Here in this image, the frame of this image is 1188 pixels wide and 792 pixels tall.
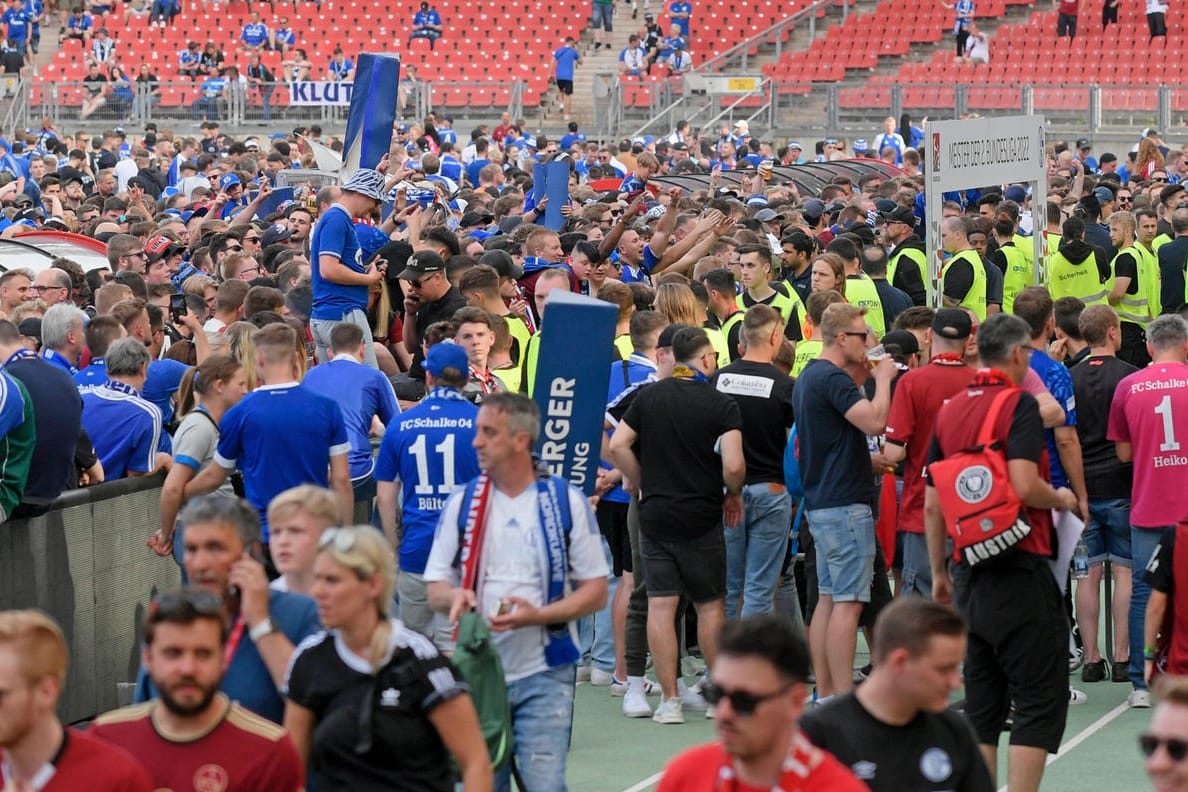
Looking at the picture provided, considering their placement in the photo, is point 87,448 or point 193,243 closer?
point 87,448

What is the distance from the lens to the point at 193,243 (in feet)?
46.8

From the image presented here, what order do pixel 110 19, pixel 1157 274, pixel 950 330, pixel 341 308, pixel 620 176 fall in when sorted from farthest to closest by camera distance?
pixel 110 19 → pixel 620 176 → pixel 1157 274 → pixel 341 308 → pixel 950 330

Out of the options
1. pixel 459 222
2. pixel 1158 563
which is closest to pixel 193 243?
pixel 459 222

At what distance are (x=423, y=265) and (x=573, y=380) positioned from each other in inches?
115

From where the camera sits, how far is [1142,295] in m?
13.4

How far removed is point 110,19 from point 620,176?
73.2ft

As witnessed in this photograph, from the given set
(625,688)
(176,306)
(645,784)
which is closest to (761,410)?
(625,688)

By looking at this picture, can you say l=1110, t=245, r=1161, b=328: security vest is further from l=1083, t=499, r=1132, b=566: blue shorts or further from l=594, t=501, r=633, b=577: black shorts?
l=594, t=501, r=633, b=577: black shorts

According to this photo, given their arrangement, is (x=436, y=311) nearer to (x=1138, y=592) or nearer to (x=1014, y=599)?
(x=1138, y=592)

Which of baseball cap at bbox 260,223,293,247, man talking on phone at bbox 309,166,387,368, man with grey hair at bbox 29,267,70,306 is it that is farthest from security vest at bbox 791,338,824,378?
baseball cap at bbox 260,223,293,247

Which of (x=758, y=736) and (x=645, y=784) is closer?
(x=758, y=736)

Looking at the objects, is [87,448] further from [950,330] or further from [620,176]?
[620,176]

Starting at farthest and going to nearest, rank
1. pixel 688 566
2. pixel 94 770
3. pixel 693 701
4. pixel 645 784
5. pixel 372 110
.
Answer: pixel 372 110 < pixel 693 701 < pixel 688 566 < pixel 645 784 < pixel 94 770

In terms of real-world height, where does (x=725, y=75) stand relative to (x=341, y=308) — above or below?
above
